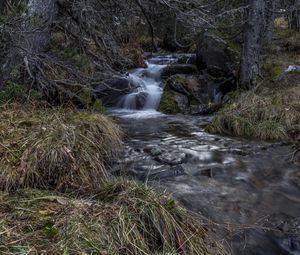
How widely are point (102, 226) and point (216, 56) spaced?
34.7 ft

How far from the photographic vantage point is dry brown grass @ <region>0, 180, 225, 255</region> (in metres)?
2.63

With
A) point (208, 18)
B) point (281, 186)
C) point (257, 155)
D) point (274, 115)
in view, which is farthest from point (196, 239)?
point (274, 115)

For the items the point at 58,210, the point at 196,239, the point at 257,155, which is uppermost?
the point at 58,210

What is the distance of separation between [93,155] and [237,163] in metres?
2.42

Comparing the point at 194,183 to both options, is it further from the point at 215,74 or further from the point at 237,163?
the point at 215,74

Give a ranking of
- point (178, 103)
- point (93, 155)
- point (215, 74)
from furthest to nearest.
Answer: point (215, 74) < point (178, 103) < point (93, 155)

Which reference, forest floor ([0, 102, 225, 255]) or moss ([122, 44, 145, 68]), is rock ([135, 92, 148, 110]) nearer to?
moss ([122, 44, 145, 68])

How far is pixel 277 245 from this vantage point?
3.63 m

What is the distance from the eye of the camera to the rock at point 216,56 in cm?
1247

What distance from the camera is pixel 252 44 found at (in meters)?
10.1

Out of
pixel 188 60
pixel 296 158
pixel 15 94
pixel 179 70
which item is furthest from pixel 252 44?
pixel 15 94

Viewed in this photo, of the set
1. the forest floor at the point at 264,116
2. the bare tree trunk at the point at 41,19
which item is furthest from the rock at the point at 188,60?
the bare tree trunk at the point at 41,19

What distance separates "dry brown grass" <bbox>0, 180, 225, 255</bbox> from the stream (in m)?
0.66

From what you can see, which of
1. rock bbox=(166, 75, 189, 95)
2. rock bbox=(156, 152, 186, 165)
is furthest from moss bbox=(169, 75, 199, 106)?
rock bbox=(156, 152, 186, 165)
